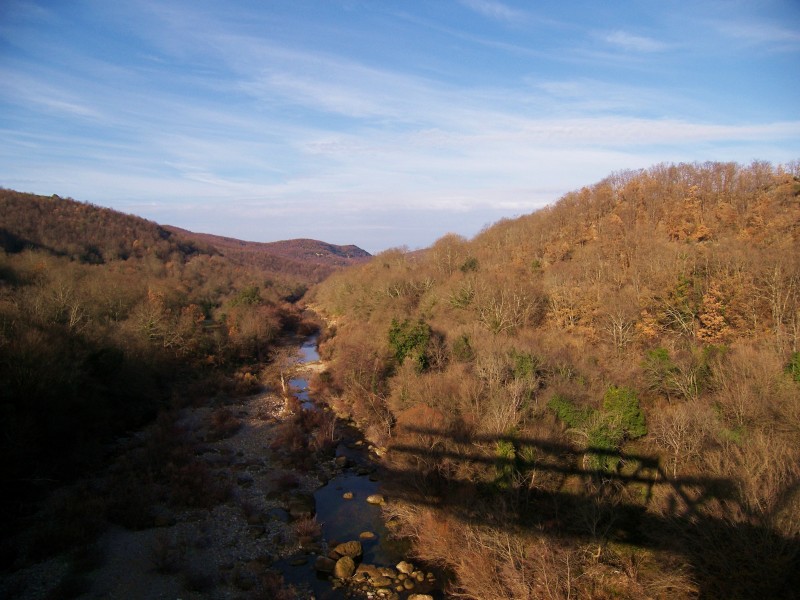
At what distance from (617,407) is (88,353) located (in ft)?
83.5

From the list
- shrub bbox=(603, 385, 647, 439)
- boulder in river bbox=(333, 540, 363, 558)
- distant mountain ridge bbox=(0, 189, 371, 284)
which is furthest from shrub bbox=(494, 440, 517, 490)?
distant mountain ridge bbox=(0, 189, 371, 284)

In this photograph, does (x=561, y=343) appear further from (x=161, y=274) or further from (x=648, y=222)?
(x=161, y=274)

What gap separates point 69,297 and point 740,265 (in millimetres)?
39711

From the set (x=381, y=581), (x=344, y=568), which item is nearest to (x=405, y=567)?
(x=381, y=581)

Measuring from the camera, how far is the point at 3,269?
3062cm

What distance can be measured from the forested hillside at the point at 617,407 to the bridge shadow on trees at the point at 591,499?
0.06m

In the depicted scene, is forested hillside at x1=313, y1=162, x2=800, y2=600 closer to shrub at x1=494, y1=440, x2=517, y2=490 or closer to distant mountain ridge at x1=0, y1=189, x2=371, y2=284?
shrub at x1=494, y1=440, x2=517, y2=490

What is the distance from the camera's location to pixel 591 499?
49.2ft

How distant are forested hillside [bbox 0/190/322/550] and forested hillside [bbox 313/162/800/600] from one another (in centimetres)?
1118

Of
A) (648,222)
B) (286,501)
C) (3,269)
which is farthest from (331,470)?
(648,222)

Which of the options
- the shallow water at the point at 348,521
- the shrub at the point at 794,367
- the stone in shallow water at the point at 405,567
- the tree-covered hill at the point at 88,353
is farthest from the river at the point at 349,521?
the shrub at the point at 794,367

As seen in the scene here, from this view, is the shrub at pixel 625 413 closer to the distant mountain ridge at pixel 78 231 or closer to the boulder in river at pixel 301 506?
the boulder in river at pixel 301 506

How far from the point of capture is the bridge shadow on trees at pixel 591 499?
10.8 m

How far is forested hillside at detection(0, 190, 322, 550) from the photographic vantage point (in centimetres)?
1747
